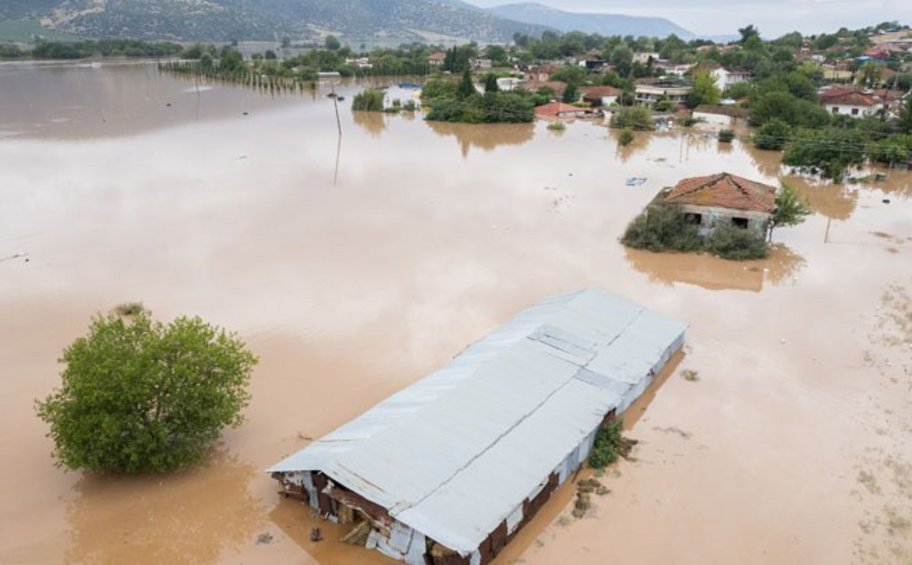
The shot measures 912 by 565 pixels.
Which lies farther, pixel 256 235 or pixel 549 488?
pixel 256 235

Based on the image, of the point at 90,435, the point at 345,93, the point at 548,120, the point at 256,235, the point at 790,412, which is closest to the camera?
the point at 90,435

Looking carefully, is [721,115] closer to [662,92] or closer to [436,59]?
[662,92]

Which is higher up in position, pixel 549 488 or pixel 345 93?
pixel 345 93

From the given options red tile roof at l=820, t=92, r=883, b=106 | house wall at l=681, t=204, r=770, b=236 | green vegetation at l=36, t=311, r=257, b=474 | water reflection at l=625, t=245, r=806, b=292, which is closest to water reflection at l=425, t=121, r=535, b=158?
house wall at l=681, t=204, r=770, b=236

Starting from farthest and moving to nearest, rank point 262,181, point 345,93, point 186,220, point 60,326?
point 345,93
point 262,181
point 186,220
point 60,326

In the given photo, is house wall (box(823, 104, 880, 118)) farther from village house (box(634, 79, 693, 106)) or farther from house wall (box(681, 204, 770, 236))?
house wall (box(681, 204, 770, 236))

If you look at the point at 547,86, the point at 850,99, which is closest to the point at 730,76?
the point at 547,86

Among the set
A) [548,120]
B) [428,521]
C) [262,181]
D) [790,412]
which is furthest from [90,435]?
[548,120]

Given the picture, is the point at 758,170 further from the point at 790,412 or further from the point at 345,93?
the point at 345,93
